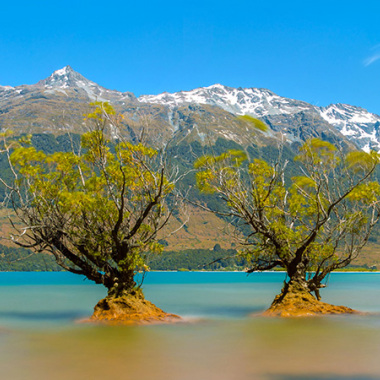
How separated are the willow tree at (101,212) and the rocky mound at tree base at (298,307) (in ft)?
25.2

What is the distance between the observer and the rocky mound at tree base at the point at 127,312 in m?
25.8

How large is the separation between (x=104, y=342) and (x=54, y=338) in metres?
3.04

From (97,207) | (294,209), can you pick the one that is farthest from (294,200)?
(97,207)

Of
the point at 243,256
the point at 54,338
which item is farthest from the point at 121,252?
the point at 243,256

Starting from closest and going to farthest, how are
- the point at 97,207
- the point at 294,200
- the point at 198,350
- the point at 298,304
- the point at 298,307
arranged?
the point at 198,350
the point at 97,207
the point at 298,307
the point at 298,304
the point at 294,200

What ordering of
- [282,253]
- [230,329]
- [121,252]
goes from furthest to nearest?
1. [282,253]
2. [121,252]
3. [230,329]

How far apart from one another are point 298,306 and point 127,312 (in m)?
10.8

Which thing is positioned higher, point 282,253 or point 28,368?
point 282,253

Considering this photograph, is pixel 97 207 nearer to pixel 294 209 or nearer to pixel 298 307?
pixel 294 209

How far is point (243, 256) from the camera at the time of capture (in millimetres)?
31969

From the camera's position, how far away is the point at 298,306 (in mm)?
29188

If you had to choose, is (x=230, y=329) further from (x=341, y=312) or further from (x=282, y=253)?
(x=341, y=312)

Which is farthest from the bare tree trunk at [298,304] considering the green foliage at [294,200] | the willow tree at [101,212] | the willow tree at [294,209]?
the willow tree at [101,212]

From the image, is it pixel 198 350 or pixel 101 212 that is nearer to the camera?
pixel 198 350
